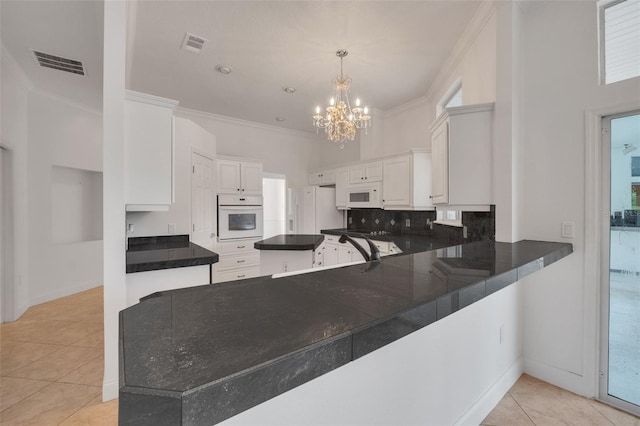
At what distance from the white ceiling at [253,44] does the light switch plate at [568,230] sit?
6.44 feet

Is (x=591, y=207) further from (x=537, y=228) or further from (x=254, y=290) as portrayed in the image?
(x=254, y=290)

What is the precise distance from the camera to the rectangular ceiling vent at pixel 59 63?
3.10 meters

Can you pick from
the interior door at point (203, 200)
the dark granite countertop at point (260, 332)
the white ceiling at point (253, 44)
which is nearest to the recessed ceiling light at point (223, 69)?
the white ceiling at point (253, 44)

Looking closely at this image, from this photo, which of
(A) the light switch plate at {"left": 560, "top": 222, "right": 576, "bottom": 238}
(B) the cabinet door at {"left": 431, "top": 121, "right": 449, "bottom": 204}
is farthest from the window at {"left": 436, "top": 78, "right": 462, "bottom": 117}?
(A) the light switch plate at {"left": 560, "top": 222, "right": 576, "bottom": 238}

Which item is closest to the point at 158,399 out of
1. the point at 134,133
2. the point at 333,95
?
the point at 134,133

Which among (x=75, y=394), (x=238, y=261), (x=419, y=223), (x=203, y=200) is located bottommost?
(x=75, y=394)

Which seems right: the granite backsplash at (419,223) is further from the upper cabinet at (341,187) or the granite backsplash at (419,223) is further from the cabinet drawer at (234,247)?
the cabinet drawer at (234,247)

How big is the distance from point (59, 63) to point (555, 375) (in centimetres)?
573

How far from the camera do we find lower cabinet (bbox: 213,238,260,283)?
4352 mm

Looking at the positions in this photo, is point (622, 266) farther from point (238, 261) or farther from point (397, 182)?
point (238, 261)

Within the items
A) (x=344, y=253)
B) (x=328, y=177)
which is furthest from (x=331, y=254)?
(x=328, y=177)

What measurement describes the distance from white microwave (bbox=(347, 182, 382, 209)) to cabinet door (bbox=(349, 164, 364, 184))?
11 cm

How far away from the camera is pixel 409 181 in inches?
160

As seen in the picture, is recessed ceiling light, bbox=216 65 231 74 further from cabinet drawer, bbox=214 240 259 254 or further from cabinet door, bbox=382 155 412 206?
cabinet door, bbox=382 155 412 206
